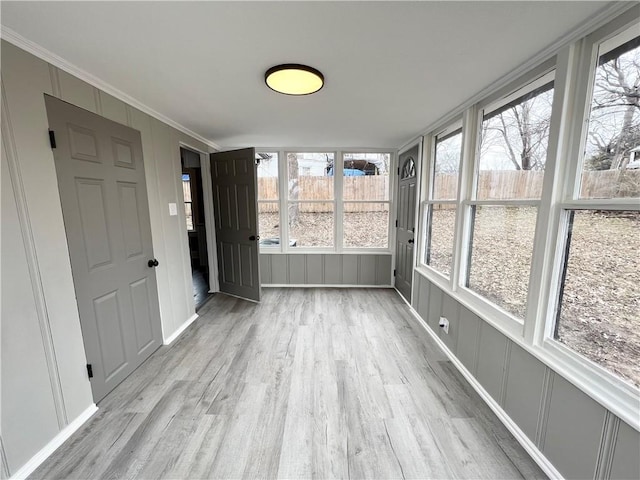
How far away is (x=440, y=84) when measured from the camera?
5.85ft

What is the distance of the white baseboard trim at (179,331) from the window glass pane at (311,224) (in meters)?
1.77

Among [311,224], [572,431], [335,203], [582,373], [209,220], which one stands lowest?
[572,431]

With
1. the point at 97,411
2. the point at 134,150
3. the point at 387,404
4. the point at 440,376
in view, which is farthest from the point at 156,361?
the point at 440,376

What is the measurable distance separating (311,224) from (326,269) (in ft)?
2.59

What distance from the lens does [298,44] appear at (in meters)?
1.33

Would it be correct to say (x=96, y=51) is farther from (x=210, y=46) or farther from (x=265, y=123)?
(x=265, y=123)

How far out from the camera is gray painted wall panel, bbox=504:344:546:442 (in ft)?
4.47

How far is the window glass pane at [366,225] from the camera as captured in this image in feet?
13.1

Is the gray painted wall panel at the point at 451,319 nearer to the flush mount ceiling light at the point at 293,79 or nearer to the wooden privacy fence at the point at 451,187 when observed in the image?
the wooden privacy fence at the point at 451,187

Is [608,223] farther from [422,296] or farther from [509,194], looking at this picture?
[422,296]

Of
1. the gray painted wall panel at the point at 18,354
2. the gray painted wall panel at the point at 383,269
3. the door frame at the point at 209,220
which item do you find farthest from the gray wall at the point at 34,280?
the gray painted wall panel at the point at 383,269

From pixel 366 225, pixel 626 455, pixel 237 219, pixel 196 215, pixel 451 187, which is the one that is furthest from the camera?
pixel 196 215

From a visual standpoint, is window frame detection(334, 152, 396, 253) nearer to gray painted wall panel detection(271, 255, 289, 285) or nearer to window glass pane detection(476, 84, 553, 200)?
gray painted wall panel detection(271, 255, 289, 285)

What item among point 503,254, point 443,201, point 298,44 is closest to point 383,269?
point 443,201
